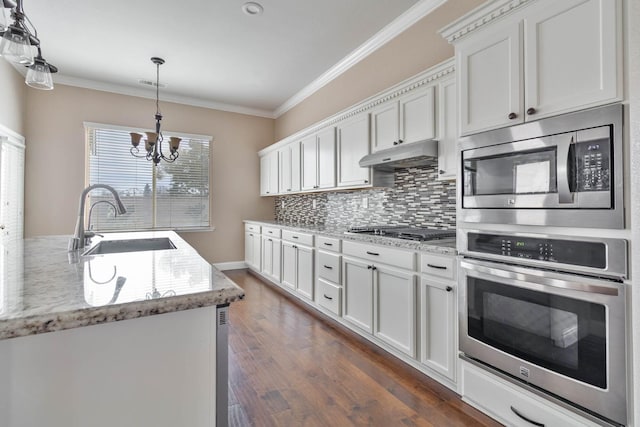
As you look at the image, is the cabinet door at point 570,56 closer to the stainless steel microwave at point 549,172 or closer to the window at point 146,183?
the stainless steel microwave at point 549,172

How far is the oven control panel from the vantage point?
134 cm

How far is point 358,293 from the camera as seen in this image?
2.76m

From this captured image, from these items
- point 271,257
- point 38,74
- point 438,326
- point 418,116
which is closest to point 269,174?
point 271,257

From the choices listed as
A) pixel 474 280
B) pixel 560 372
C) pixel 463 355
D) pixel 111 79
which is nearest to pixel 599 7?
pixel 474 280

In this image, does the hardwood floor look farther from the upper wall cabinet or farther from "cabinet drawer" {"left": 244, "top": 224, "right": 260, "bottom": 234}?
"cabinet drawer" {"left": 244, "top": 224, "right": 260, "bottom": 234}

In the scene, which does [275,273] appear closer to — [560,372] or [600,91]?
[560,372]

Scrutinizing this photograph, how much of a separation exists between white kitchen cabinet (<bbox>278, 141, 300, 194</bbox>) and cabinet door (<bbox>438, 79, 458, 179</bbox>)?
95.5 inches

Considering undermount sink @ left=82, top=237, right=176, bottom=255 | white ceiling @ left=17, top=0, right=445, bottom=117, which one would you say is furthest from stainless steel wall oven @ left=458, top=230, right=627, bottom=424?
white ceiling @ left=17, top=0, right=445, bottom=117

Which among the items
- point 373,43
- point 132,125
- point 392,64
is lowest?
point 132,125

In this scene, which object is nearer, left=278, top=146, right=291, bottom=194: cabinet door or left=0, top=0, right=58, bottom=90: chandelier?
left=0, top=0, right=58, bottom=90: chandelier

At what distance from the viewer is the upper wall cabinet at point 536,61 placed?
131cm

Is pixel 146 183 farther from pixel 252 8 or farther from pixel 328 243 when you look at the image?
pixel 328 243

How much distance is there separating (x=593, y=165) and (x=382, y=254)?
1419mm

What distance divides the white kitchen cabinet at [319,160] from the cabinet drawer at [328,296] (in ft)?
3.77
